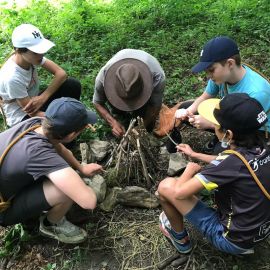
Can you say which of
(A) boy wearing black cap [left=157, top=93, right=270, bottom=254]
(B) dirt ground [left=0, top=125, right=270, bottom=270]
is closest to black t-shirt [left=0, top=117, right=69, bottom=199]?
(B) dirt ground [left=0, top=125, right=270, bottom=270]

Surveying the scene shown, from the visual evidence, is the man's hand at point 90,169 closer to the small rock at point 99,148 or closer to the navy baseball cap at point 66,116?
the navy baseball cap at point 66,116

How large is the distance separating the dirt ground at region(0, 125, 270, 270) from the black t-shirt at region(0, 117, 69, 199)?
0.55 m

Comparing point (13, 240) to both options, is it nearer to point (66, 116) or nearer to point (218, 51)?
point (66, 116)

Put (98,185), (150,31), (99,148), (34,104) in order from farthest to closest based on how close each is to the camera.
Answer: (150,31) → (99,148) → (34,104) → (98,185)

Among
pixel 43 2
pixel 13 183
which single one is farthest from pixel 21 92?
pixel 43 2

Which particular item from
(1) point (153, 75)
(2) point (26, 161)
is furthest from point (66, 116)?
(1) point (153, 75)

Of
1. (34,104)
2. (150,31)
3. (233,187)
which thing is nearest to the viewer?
(233,187)

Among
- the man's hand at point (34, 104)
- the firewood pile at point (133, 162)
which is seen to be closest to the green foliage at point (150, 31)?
the man's hand at point (34, 104)

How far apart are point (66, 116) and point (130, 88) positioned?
1.07 metres

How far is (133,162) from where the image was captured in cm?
334

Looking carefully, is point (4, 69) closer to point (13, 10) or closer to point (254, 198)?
point (254, 198)

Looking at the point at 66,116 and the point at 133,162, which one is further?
the point at 133,162

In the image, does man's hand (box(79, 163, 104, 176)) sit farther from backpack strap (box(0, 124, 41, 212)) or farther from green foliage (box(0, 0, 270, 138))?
green foliage (box(0, 0, 270, 138))

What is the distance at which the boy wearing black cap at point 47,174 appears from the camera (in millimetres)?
2514
